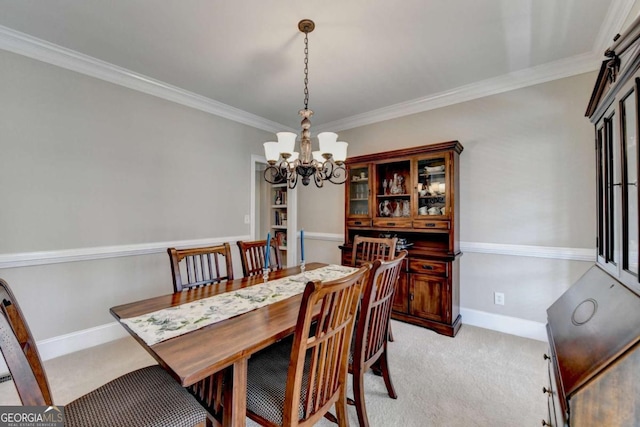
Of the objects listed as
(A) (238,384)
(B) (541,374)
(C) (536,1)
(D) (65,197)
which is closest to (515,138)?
(C) (536,1)

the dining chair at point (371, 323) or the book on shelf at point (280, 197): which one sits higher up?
the book on shelf at point (280, 197)

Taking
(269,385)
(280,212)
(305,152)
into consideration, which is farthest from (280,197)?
(269,385)

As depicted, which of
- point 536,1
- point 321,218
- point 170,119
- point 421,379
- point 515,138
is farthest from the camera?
point 321,218

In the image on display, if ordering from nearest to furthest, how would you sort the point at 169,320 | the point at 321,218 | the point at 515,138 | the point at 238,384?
the point at 238,384
the point at 169,320
the point at 515,138
the point at 321,218

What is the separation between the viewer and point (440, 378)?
6.56 feet

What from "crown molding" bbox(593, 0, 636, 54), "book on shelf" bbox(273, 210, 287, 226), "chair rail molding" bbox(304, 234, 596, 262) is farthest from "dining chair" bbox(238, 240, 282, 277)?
"crown molding" bbox(593, 0, 636, 54)

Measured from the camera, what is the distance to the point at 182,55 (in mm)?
2312

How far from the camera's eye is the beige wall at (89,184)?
2.10 meters

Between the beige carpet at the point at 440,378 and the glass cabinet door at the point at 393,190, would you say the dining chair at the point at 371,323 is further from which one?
the glass cabinet door at the point at 393,190

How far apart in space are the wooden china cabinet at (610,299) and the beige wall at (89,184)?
10.5ft

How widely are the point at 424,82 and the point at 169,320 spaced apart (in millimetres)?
3013

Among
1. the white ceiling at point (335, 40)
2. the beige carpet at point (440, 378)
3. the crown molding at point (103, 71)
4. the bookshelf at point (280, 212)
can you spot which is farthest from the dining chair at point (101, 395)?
the bookshelf at point (280, 212)

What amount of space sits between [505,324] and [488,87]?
2.44 meters

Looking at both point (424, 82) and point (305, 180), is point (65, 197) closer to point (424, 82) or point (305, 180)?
point (305, 180)
